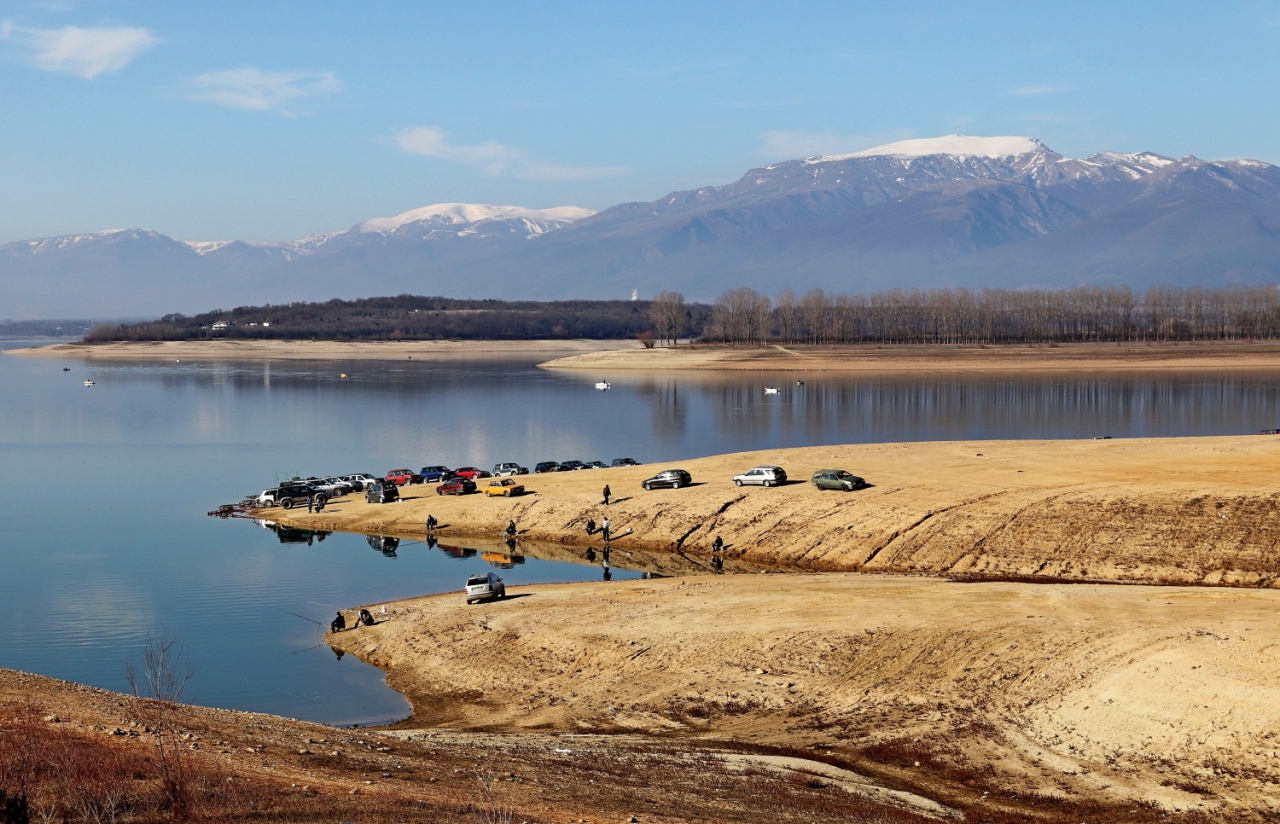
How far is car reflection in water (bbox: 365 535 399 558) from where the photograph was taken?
57688mm

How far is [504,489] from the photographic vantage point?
212ft

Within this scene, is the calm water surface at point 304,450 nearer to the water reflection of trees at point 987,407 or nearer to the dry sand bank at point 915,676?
the water reflection of trees at point 987,407

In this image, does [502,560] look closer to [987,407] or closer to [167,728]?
[167,728]

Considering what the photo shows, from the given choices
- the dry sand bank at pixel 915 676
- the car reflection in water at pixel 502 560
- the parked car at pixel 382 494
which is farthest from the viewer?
the parked car at pixel 382 494

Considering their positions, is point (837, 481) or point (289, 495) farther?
point (289, 495)

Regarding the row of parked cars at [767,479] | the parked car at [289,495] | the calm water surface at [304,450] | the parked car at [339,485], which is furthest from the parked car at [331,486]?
the row of parked cars at [767,479]

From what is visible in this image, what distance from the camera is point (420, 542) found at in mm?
59656

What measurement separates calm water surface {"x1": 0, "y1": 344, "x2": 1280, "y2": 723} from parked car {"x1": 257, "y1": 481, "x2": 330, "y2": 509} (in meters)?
3.83

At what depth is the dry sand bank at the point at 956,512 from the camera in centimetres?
4597

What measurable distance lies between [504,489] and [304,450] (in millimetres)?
37838

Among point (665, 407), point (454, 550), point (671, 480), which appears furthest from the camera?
point (665, 407)

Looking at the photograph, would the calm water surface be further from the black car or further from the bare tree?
the black car

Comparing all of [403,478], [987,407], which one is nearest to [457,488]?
[403,478]

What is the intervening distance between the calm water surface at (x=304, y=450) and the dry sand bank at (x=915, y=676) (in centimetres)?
420
